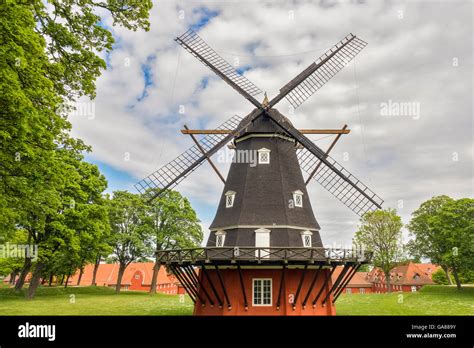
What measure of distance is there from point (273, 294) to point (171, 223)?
83.7ft

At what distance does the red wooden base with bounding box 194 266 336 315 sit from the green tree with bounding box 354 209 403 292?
29186 millimetres

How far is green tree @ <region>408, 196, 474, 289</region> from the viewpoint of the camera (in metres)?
35.8

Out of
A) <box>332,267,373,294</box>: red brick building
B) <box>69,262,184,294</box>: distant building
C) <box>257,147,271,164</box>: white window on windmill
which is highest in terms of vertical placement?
<box>257,147,271,164</box>: white window on windmill

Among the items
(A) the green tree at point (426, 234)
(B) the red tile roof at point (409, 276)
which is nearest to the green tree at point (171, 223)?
(A) the green tree at point (426, 234)

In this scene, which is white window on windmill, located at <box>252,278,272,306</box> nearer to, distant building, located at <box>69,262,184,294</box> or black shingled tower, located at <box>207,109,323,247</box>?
black shingled tower, located at <box>207,109,323,247</box>

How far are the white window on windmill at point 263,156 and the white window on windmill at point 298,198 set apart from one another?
2512mm

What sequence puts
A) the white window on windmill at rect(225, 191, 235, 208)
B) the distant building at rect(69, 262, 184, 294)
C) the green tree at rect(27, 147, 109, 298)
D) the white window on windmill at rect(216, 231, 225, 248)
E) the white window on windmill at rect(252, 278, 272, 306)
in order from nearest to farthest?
the white window on windmill at rect(252, 278, 272, 306)
the white window on windmill at rect(216, 231, 225, 248)
the white window on windmill at rect(225, 191, 235, 208)
the green tree at rect(27, 147, 109, 298)
the distant building at rect(69, 262, 184, 294)

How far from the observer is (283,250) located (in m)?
17.1

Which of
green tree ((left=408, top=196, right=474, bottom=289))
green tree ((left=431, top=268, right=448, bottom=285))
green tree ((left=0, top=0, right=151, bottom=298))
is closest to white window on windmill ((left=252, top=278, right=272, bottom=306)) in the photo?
green tree ((left=0, top=0, right=151, bottom=298))

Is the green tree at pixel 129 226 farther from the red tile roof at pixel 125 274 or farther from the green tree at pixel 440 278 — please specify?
the green tree at pixel 440 278

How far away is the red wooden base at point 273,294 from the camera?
17.6 meters

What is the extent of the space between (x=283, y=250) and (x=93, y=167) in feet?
76.9
